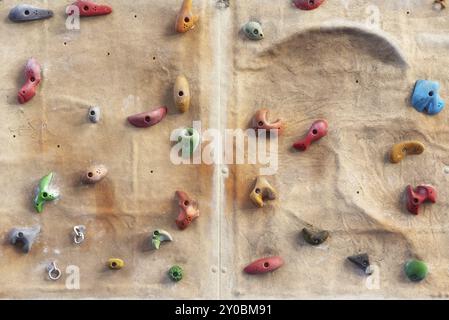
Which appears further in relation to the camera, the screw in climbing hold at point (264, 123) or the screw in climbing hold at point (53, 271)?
the screw in climbing hold at point (53, 271)

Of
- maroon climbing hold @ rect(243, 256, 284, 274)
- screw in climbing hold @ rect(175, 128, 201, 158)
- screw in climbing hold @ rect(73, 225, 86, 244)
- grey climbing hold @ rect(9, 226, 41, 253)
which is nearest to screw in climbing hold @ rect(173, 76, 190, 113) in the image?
screw in climbing hold @ rect(175, 128, 201, 158)

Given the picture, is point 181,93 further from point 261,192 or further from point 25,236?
point 25,236

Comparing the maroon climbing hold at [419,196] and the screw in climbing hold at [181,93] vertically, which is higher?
the screw in climbing hold at [181,93]

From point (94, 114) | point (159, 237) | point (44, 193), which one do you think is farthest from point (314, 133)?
point (44, 193)

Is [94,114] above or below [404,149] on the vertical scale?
above

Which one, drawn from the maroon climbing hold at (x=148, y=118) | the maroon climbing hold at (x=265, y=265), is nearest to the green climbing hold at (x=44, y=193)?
the maroon climbing hold at (x=148, y=118)

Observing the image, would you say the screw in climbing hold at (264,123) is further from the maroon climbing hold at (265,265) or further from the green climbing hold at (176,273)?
the green climbing hold at (176,273)
